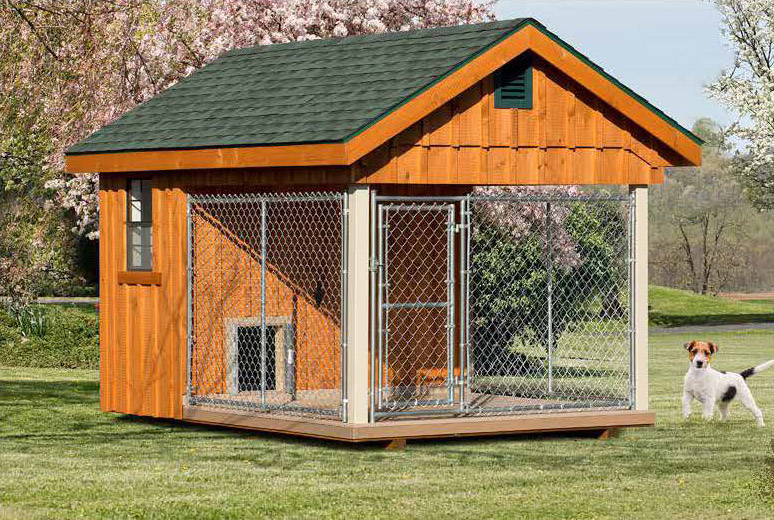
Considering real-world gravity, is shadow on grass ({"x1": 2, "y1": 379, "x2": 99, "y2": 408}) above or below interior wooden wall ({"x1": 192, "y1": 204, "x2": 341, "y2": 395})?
below

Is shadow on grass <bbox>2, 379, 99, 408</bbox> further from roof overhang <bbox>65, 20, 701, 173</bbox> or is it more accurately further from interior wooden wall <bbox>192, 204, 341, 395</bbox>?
roof overhang <bbox>65, 20, 701, 173</bbox>

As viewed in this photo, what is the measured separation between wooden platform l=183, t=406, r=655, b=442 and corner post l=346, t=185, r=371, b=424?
36cm

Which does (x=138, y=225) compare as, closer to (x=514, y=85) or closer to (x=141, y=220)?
(x=141, y=220)

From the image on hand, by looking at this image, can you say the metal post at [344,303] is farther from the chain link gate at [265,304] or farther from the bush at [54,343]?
the bush at [54,343]

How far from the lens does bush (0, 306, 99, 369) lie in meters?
26.6

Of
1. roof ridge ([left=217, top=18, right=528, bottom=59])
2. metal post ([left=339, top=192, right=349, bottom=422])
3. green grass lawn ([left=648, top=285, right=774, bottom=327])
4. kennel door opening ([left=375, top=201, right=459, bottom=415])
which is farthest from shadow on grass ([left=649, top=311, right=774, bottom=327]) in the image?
metal post ([left=339, top=192, right=349, bottom=422])

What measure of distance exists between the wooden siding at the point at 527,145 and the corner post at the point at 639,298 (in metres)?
0.39

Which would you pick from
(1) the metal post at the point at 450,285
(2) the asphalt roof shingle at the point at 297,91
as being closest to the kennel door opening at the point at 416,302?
(1) the metal post at the point at 450,285

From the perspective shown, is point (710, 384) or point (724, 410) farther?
point (724, 410)

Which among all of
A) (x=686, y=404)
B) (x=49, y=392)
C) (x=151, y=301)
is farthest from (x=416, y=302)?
(x=49, y=392)

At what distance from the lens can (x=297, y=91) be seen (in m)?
15.3

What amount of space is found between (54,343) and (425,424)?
50.3 feet

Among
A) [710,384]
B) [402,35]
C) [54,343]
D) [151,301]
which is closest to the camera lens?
[151,301]

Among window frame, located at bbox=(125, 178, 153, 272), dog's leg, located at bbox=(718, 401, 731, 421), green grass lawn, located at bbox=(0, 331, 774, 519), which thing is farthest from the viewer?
dog's leg, located at bbox=(718, 401, 731, 421)
